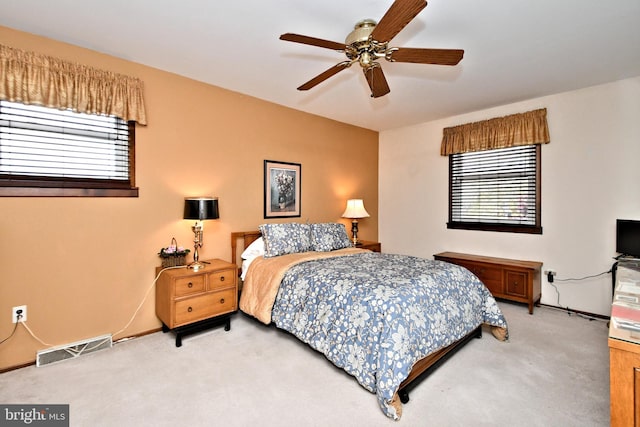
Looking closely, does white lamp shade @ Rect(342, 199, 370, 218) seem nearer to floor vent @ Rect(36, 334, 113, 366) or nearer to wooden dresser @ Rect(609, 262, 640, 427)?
floor vent @ Rect(36, 334, 113, 366)

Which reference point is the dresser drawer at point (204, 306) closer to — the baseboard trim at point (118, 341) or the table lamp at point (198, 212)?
the table lamp at point (198, 212)

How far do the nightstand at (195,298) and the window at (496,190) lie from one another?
3379 millimetres

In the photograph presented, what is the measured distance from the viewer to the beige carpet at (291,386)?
72.6 inches

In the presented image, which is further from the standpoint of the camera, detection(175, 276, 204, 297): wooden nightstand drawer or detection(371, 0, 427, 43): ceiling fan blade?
detection(175, 276, 204, 297): wooden nightstand drawer

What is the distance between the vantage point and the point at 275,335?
9.79 feet

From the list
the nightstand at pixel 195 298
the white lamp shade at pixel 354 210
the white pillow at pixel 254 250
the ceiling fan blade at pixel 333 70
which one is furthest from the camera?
the white lamp shade at pixel 354 210

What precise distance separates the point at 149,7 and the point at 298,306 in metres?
2.51

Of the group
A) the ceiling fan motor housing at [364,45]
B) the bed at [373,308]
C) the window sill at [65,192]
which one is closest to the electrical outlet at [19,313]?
the window sill at [65,192]

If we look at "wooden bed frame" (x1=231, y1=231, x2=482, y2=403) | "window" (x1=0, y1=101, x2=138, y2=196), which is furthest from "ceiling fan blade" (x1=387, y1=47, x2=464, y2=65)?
"window" (x1=0, y1=101, x2=138, y2=196)

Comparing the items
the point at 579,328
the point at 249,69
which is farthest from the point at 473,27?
the point at 579,328

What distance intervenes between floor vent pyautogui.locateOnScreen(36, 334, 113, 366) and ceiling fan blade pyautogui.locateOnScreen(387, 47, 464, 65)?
3365mm

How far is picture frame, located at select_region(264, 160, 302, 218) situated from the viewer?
4023 millimetres

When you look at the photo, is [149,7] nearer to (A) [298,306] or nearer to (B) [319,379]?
(A) [298,306]

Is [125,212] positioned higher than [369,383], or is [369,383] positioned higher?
[125,212]
